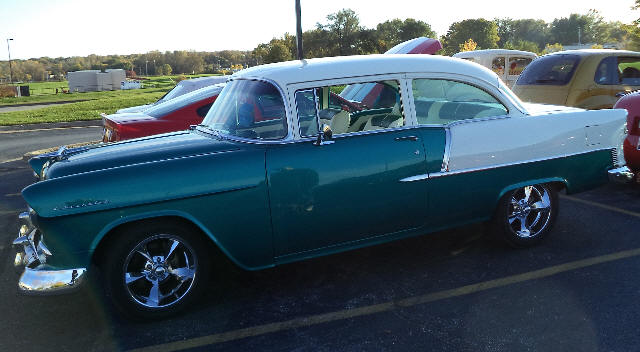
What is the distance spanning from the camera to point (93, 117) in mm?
20141

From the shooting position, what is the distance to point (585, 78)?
8688mm

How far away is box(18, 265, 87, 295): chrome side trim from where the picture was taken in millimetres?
3465

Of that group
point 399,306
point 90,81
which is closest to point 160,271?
point 399,306

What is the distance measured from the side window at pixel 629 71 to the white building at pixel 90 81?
9948cm

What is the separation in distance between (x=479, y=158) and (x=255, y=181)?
1.93 m

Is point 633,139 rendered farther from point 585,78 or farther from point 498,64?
point 498,64

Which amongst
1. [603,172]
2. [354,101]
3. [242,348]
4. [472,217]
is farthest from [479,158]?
[242,348]

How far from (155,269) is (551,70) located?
26.0ft

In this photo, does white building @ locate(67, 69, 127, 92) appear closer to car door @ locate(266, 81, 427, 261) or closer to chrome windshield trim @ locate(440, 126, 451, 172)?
car door @ locate(266, 81, 427, 261)

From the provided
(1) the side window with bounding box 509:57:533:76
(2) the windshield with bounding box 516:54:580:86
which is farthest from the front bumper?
(1) the side window with bounding box 509:57:533:76

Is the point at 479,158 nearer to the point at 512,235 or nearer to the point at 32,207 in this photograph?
the point at 512,235

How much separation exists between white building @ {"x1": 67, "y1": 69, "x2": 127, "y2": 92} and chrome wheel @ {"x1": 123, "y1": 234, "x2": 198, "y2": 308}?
101731 mm

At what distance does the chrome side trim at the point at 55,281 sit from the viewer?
11.4ft

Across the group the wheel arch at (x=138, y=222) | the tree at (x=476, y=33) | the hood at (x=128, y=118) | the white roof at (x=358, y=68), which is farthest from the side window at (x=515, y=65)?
the tree at (x=476, y=33)
